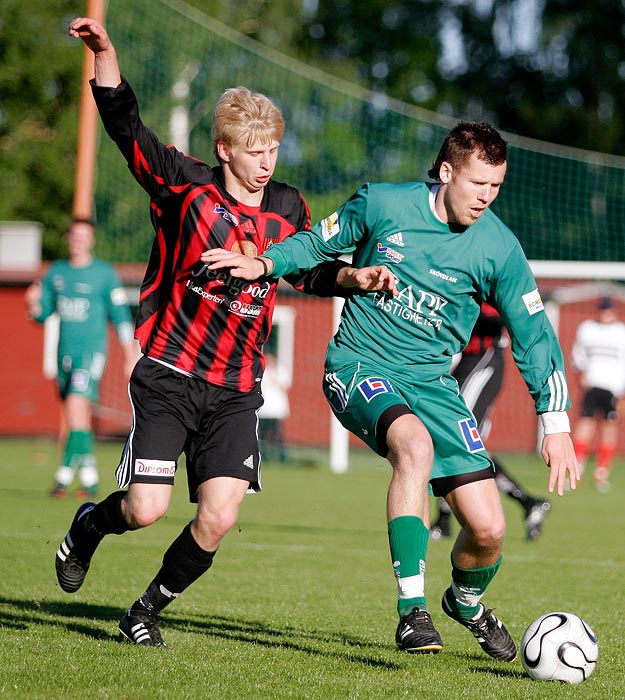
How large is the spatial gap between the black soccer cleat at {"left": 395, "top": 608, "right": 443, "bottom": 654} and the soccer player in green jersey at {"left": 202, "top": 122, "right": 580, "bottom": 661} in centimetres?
43

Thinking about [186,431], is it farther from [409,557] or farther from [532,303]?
[532,303]

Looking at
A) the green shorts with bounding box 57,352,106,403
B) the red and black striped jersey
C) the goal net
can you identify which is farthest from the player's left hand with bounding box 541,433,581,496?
the goal net

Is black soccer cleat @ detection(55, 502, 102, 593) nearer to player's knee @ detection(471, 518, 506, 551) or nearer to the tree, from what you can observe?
player's knee @ detection(471, 518, 506, 551)

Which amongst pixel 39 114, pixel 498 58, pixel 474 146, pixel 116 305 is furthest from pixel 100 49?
pixel 498 58

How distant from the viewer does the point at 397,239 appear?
15.9 feet

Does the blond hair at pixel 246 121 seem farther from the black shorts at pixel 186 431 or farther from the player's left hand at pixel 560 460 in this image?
the player's left hand at pixel 560 460

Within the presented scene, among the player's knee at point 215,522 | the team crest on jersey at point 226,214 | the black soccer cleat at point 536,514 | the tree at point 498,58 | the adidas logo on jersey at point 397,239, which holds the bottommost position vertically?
the black soccer cleat at point 536,514

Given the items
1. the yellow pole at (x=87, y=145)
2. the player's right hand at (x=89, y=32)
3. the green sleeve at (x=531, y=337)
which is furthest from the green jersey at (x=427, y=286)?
the yellow pole at (x=87, y=145)

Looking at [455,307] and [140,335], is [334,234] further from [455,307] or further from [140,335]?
[140,335]

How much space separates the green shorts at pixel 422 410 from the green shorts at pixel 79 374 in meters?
6.42

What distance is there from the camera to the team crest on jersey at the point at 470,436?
4.66 meters

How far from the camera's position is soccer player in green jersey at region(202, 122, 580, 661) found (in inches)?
182

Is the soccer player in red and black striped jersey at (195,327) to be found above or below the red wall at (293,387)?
above

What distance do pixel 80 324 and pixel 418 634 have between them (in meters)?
7.30
